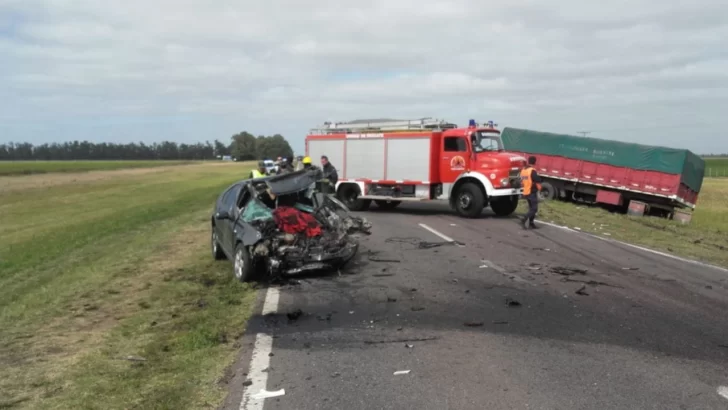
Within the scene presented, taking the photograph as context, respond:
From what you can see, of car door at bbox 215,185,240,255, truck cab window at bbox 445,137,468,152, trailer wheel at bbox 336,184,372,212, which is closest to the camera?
car door at bbox 215,185,240,255

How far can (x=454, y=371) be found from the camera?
507 cm

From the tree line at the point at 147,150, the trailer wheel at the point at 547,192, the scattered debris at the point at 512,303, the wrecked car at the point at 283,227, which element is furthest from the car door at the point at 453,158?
the tree line at the point at 147,150

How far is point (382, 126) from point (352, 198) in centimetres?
261

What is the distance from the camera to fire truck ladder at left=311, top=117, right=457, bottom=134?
18594 millimetres

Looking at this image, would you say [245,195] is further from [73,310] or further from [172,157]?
[172,157]

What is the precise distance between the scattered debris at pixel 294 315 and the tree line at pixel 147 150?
123940mm

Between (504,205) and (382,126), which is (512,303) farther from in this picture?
(382,126)

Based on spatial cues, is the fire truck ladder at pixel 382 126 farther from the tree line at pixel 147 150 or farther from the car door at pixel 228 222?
the tree line at pixel 147 150

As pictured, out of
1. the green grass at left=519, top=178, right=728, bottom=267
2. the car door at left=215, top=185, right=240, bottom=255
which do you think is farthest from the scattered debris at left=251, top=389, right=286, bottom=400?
the green grass at left=519, top=178, right=728, bottom=267

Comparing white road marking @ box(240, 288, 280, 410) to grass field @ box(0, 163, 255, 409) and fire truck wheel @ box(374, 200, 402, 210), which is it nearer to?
grass field @ box(0, 163, 255, 409)

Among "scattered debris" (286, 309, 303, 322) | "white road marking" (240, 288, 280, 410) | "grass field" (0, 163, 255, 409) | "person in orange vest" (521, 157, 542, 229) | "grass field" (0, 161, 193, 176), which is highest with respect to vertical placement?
"person in orange vest" (521, 157, 542, 229)

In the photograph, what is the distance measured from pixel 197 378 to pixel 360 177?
15.1 metres

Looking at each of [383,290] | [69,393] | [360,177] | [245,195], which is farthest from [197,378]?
[360,177]

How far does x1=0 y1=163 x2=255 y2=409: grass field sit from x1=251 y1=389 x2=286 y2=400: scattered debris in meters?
0.29
